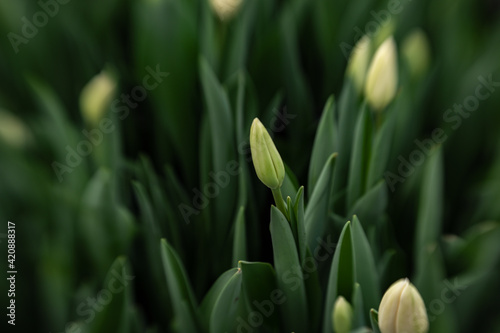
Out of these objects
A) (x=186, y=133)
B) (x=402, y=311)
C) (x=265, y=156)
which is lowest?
(x=402, y=311)

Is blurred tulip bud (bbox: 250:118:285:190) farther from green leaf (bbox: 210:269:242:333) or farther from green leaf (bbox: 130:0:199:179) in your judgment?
green leaf (bbox: 130:0:199:179)

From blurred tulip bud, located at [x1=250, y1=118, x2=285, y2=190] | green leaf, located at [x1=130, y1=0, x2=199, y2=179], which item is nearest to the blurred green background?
green leaf, located at [x1=130, y1=0, x2=199, y2=179]

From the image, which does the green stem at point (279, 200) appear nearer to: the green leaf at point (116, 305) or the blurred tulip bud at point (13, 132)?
the green leaf at point (116, 305)

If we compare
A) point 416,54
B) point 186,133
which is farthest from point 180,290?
point 416,54

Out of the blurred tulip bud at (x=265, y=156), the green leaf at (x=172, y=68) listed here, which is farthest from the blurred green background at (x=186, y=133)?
the blurred tulip bud at (x=265, y=156)

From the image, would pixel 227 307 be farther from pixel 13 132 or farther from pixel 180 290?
pixel 13 132

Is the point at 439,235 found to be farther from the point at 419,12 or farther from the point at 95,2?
the point at 95,2
